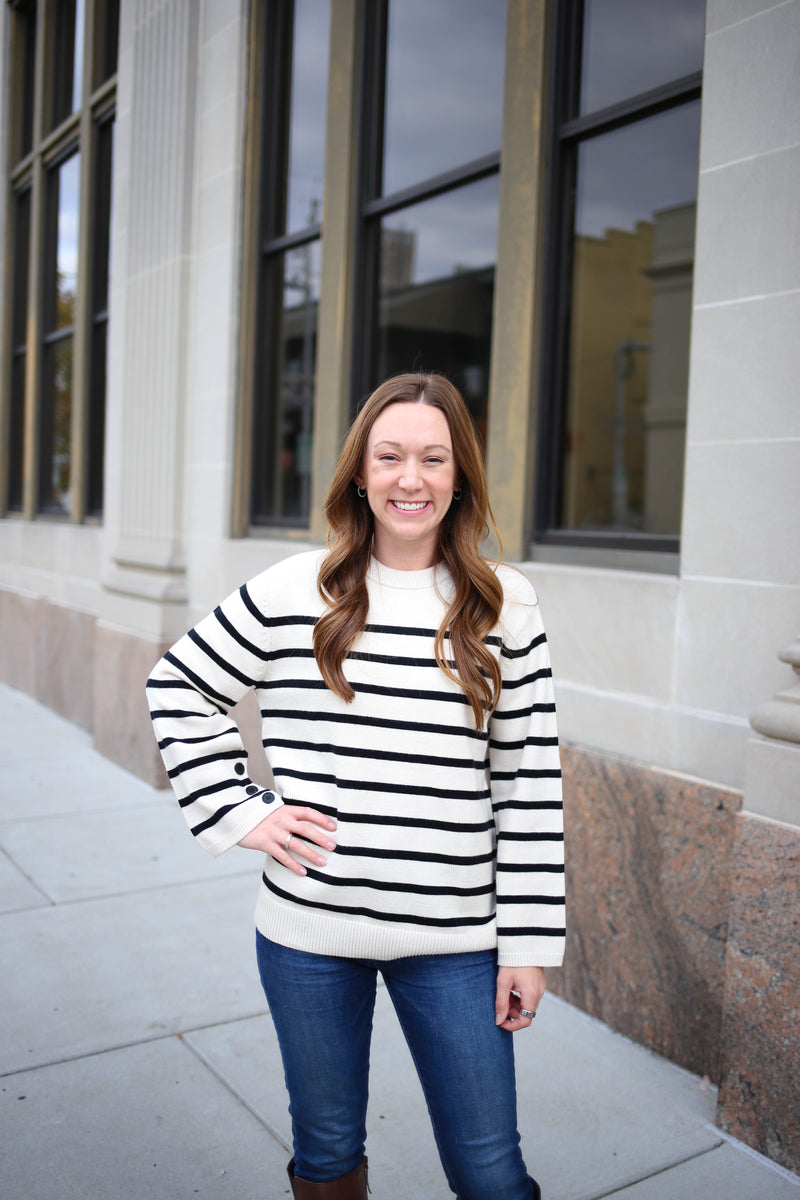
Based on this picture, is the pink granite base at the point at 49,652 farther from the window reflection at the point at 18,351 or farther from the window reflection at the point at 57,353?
the window reflection at the point at 18,351

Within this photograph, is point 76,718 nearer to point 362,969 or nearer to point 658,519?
point 362,969

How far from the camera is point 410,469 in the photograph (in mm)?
1763

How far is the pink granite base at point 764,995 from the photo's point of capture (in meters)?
2.61

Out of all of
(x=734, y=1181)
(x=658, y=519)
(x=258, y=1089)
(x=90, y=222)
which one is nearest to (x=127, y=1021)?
(x=258, y=1089)

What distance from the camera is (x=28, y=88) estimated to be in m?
10.6

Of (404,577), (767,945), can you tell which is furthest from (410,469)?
(767,945)

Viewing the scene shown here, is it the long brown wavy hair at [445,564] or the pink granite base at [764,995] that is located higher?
the long brown wavy hair at [445,564]

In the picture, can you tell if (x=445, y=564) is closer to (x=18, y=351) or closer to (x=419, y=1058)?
(x=419, y=1058)

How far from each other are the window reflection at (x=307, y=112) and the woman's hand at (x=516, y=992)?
16.0 ft

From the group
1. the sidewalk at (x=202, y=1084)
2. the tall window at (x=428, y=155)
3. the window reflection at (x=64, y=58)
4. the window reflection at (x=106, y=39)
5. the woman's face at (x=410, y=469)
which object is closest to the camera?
the woman's face at (x=410, y=469)

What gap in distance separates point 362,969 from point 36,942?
264 centimetres

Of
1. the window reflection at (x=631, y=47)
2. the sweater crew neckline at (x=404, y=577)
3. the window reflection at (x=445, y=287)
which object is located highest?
the window reflection at (x=631, y=47)

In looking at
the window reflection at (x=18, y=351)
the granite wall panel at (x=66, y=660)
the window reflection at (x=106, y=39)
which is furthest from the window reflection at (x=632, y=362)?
the window reflection at (x=106, y=39)

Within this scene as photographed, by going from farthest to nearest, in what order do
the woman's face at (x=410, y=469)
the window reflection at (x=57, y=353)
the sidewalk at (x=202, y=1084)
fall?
the window reflection at (x=57, y=353), the sidewalk at (x=202, y=1084), the woman's face at (x=410, y=469)
